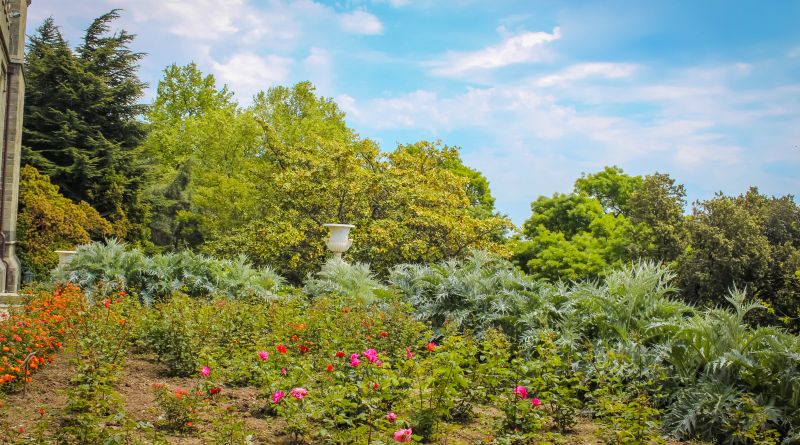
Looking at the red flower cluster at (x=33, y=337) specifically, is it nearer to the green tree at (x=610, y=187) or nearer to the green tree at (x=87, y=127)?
the green tree at (x=87, y=127)

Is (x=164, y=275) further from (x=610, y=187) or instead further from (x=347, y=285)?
(x=610, y=187)

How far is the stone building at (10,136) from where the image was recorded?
17938mm

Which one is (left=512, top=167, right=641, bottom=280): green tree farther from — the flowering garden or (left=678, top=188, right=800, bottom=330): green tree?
the flowering garden

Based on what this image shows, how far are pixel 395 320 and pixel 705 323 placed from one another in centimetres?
287

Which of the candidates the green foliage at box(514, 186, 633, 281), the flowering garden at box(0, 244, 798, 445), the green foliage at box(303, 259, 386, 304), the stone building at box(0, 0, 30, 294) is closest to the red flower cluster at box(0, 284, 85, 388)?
the flowering garden at box(0, 244, 798, 445)

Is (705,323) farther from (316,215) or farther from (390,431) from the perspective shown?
(316,215)

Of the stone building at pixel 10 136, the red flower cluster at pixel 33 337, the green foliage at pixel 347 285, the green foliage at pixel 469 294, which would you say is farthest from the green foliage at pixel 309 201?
the red flower cluster at pixel 33 337

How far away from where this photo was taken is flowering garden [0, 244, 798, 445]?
15.1ft

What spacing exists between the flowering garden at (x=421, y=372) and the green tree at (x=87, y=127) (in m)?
17.6

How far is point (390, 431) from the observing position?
4.01 m

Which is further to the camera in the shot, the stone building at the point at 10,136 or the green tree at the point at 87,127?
the green tree at the point at 87,127

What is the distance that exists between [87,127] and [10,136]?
23.4 ft

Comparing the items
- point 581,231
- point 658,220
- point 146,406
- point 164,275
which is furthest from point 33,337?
point 581,231

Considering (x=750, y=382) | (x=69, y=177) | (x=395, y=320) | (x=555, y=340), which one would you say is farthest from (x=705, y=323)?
(x=69, y=177)
